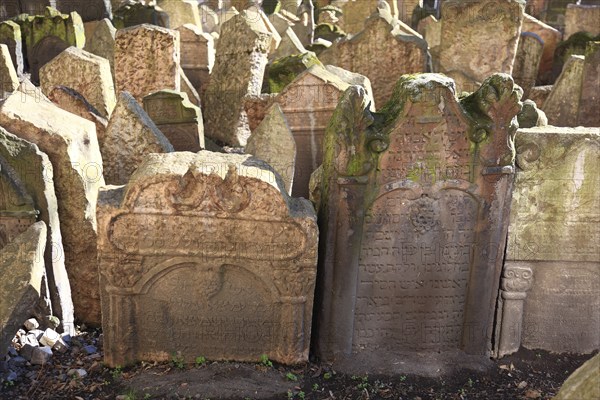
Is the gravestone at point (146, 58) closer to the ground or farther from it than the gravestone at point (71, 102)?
farther from it

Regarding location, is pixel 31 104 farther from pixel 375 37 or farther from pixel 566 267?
pixel 375 37

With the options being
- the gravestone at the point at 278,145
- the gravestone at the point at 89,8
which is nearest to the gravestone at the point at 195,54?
the gravestone at the point at 89,8

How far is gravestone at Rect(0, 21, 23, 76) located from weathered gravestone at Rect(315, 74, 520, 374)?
10.6 meters

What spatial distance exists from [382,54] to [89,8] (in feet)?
32.8

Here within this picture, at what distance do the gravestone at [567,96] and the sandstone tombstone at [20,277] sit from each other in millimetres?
6340

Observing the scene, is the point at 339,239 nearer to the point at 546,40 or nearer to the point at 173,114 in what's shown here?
the point at 173,114

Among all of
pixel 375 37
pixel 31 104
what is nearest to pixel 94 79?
pixel 31 104

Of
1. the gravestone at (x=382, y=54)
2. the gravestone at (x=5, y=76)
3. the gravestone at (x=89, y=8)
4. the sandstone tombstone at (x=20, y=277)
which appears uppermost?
the gravestone at (x=89, y=8)

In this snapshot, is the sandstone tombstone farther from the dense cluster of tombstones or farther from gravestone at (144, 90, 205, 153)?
gravestone at (144, 90, 205, 153)

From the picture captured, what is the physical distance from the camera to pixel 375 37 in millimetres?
8766

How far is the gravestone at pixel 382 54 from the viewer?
8.57 metres

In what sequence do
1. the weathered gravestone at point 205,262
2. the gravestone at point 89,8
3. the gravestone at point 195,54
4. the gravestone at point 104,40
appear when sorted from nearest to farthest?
the weathered gravestone at point 205,262
the gravestone at point 104,40
the gravestone at point 195,54
the gravestone at point 89,8

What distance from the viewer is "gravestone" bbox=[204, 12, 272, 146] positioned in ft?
27.3

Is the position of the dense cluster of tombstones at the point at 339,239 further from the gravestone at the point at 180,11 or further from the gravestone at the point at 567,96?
the gravestone at the point at 180,11
